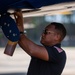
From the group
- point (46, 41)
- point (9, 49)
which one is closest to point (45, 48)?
point (46, 41)

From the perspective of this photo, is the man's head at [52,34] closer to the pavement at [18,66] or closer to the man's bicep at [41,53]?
the man's bicep at [41,53]

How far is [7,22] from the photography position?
3.30m

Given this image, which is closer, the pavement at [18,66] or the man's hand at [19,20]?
the man's hand at [19,20]

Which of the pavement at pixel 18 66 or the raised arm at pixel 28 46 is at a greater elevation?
the raised arm at pixel 28 46

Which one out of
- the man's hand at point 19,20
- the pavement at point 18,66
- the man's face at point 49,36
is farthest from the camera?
the pavement at point 18,66

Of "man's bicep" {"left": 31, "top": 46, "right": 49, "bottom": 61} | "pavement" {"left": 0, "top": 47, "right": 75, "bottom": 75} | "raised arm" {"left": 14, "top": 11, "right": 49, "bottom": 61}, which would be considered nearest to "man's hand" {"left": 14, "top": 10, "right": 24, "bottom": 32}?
"raised arm" {"left": 14, "top": 11, "right": 49, "bottom": 61}

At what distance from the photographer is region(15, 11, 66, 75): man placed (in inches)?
140

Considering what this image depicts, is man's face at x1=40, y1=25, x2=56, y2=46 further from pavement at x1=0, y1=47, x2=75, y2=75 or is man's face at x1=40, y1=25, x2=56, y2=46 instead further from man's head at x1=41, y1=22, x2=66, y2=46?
pavement at x1=0, y1=47, x2=75, y2=75

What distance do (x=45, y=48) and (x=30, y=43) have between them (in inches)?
6.1

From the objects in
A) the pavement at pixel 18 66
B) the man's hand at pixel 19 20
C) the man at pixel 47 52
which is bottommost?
the pavement at pixel 18 66

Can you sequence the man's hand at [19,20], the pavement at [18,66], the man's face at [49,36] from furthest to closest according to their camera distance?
1. the pavement at [18,66]
2. the man's face at [49,36]
3. the man's hand at [19,20]

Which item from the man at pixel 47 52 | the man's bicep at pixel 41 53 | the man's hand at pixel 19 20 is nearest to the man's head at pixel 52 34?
the man at pixel 47 52

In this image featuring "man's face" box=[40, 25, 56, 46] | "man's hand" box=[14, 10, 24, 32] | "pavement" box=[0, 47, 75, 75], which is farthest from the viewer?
"pavement" box=[0, 47, 75, 75]

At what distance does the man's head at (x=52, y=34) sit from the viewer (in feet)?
12.0
